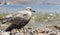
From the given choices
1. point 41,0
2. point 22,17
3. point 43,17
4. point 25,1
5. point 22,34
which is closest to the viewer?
point 22,34

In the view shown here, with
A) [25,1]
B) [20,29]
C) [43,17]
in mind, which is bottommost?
[25,1]

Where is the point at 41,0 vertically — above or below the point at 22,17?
below

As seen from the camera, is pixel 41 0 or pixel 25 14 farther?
pixel 41 0

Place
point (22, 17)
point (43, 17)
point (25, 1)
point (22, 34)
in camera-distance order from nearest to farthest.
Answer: point (22, 34) → point (22, 17) → point (43, 17) → point (25, 1)

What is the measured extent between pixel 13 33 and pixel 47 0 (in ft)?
116

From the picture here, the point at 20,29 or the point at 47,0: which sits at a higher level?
the point at 20,29

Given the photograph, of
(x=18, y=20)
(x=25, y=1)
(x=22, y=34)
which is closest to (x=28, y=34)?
(x=22, y=34)

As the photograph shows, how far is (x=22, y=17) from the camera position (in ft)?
28.2

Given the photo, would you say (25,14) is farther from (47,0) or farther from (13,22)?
(47,0)

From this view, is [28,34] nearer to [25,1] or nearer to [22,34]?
[22,34]

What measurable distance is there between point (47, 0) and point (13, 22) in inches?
1367

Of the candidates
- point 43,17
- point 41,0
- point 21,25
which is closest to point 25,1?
point 41,0

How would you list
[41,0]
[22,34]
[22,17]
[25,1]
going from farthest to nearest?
[25,1] < [41,0] < [22,17] < [22,34]

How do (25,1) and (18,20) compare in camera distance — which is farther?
(25,1)
